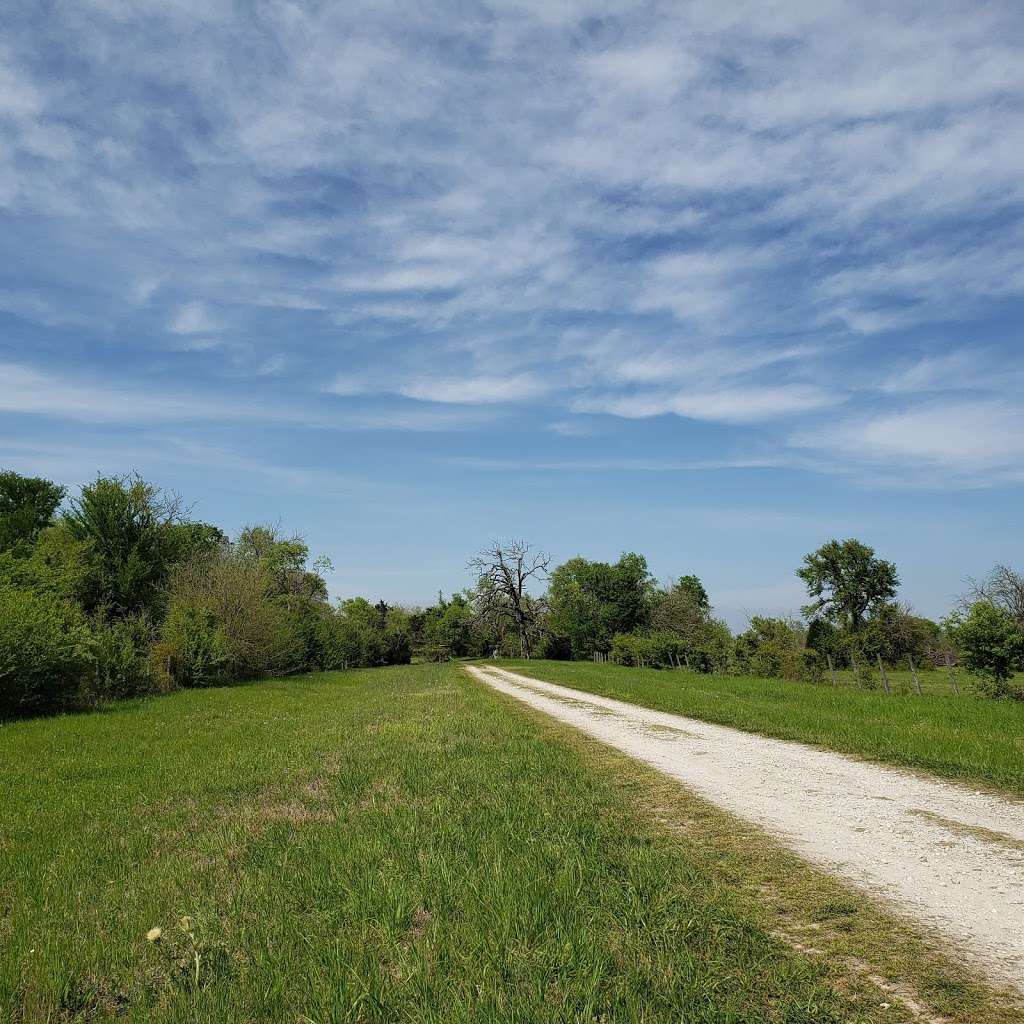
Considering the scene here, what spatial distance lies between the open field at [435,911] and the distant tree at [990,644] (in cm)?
2236

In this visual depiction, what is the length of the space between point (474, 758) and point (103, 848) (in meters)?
5.65

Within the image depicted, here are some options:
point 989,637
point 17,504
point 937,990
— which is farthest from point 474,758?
point 17,504

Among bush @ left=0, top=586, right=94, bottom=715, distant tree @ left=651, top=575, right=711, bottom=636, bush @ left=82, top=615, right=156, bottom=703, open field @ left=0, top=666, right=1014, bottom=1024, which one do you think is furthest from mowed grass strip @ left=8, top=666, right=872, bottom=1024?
distant tree @ left=651, top=575, right=711, bottom=636

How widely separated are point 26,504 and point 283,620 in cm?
2720

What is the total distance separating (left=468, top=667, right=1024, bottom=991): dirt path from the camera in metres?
5.02

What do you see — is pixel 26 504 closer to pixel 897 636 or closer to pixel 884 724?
pixel 884 724

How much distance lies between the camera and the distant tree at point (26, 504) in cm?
5259

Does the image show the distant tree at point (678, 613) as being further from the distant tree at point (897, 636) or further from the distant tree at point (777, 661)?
the distant tree at point (777, 661)

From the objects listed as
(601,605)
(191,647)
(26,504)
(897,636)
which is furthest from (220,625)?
(897,636)

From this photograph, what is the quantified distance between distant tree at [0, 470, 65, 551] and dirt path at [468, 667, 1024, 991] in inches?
2229

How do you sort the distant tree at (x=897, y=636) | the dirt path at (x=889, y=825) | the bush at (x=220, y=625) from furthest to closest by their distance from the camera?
the distant tree at (x=897, y=636)
the bush at (x=220, y=625)
the dirt path at (x=889, y=825)

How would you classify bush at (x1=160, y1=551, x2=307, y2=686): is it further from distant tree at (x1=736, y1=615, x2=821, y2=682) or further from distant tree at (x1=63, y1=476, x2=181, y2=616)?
distant tree at (x1=736, y1=615, x2=821, y2=682)

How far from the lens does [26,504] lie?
5753 cm

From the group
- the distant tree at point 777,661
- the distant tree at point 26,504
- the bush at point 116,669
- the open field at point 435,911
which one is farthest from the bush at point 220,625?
the distant tree at point 777,661
